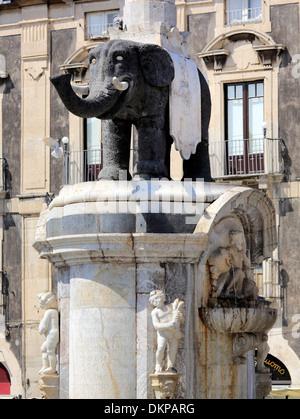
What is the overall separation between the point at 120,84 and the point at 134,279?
6.65 feet

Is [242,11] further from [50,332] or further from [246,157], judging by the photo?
[50,332]

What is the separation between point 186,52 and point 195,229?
7.85 feet

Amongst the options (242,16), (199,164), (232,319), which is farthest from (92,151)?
(232,319)

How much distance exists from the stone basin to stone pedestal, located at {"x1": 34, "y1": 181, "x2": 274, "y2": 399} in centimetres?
10

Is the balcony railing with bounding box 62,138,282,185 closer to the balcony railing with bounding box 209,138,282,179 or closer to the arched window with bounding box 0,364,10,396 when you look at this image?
the balcony railing with bounding box 209,138,282,179

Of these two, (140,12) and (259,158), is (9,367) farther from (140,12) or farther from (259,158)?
(140,12)

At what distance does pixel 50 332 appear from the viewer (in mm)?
14969

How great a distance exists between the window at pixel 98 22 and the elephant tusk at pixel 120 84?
19.9 metres

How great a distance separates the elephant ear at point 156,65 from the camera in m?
14.9

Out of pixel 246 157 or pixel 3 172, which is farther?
pixel 3 172

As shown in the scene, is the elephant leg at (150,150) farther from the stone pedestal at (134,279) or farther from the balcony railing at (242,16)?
the balcony railing at (242,16)

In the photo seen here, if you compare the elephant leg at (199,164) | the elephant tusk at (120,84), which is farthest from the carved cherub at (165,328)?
the elephant tusk at (120,84)

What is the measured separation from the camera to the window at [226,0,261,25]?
33219mm
